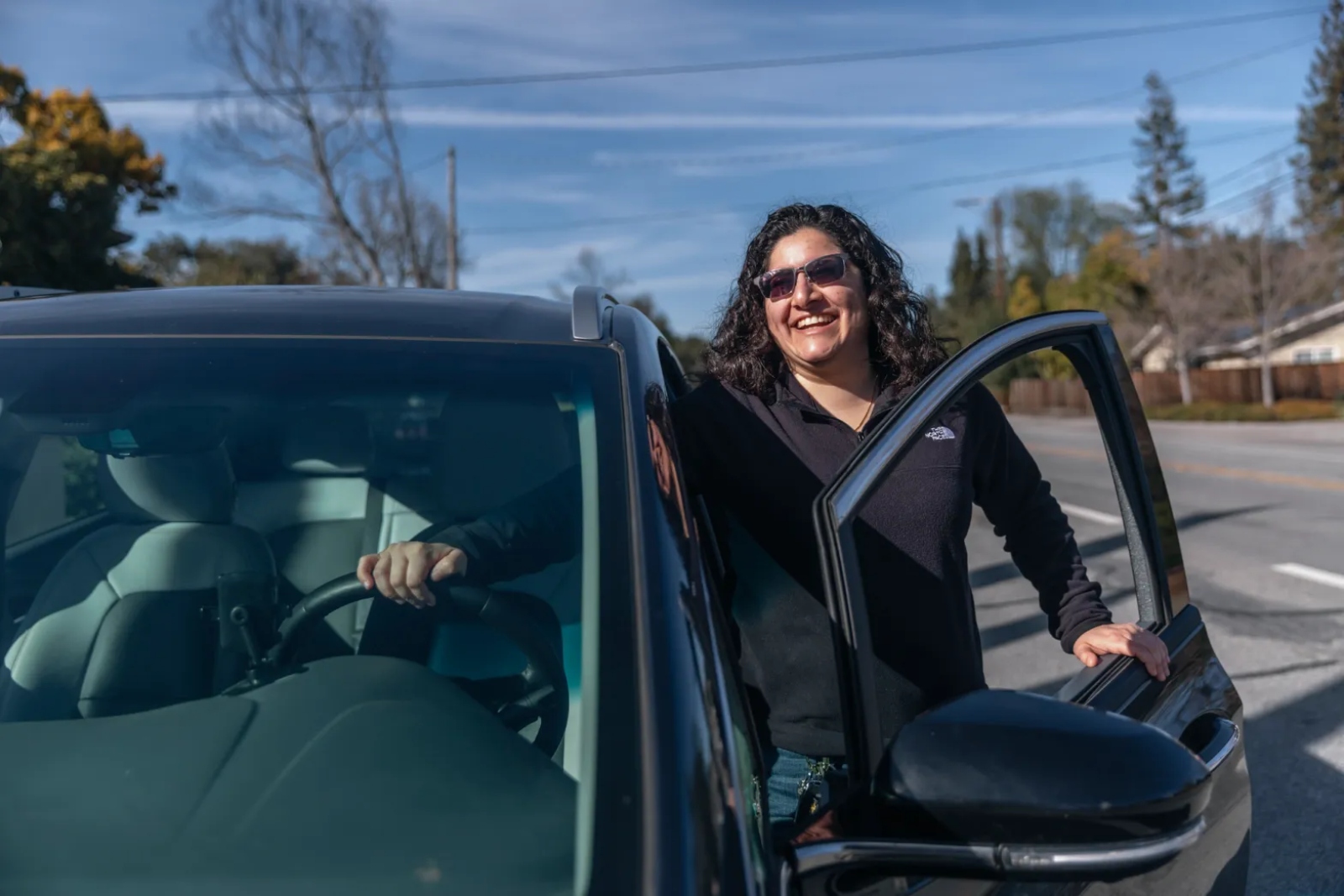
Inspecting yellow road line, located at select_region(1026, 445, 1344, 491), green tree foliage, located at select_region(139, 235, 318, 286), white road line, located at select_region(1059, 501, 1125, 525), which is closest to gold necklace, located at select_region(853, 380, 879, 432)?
white road line, located at select_region(1059, 501, 1125, 525)

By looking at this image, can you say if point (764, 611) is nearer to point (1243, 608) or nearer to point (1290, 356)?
point (1243, 608)

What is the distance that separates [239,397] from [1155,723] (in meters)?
1.58

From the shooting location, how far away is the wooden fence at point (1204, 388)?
39.7 m

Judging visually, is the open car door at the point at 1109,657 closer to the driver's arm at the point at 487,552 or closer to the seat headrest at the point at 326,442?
the driver's arm at the point at 487,552

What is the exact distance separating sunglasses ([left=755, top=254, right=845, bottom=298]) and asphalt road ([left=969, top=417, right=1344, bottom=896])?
7.64ft

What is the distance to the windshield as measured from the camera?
1342 millimetres

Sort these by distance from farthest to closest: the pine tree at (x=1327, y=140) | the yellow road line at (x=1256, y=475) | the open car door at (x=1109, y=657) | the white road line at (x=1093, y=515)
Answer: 1. the pine tree at (x=1327, y=140)
2. the yellow road line at (x=1256, y=475)
3. the white road line at (x=1093, y=515)
4. the open car door at (x=1109, y=657)

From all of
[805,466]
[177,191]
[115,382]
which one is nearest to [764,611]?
[805,466]

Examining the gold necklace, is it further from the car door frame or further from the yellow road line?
the yellow road line

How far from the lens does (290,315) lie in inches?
76.7

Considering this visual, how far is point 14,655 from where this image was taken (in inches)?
70.6

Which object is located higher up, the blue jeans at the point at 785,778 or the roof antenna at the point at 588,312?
the roof antenna at the point at 588,312

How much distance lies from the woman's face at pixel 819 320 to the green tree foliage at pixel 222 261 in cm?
3657

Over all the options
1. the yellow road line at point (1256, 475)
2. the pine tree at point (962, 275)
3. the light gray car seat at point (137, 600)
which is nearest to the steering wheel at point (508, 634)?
the light gray car seat at point (137, 600)
